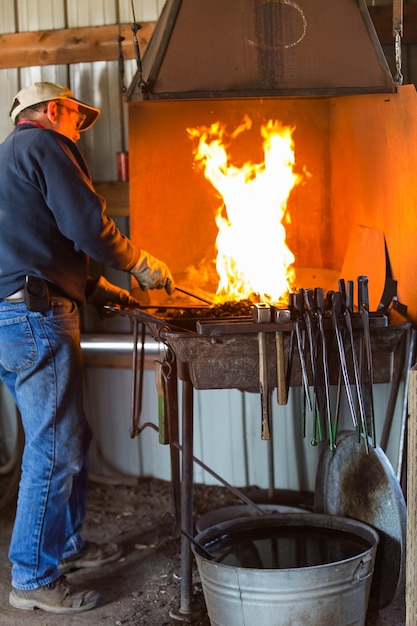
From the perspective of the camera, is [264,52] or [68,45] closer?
[264,52]

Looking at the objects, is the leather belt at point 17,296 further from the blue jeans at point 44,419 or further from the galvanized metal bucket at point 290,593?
the galvanized metal bucket at point 290,593

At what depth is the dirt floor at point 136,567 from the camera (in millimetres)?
3092

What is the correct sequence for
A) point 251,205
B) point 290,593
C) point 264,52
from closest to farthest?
point 290,593
point 264,52
point 251,205

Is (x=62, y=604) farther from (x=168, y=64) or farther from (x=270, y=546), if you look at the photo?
(x=168, y=64)

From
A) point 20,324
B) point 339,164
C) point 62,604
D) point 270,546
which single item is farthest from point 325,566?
point 339,164

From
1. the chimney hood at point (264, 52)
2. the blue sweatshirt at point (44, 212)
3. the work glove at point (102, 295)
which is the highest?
the chimney hood at point (264, 52)

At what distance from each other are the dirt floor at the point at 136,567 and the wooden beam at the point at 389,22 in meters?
2.26

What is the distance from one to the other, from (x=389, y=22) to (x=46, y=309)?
6.59 feet

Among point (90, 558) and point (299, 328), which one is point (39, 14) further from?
point (90, 558)

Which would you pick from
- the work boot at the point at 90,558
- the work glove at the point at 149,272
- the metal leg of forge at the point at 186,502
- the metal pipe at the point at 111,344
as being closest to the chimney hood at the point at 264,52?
the work glove at the point at 149,272

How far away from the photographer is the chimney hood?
3209 millimetres

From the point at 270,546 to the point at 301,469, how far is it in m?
1.35

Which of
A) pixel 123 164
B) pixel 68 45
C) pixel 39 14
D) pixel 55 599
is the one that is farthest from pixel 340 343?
pixel 39 14

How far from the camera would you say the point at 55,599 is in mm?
3135
